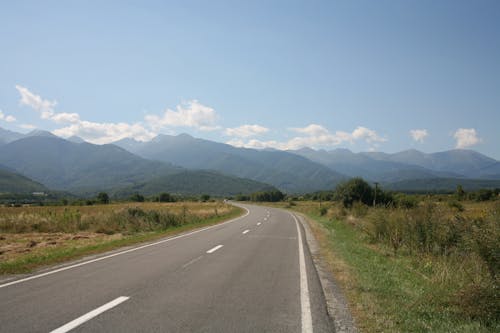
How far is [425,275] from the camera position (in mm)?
9023

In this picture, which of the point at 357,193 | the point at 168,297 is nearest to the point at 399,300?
the point at 168,297

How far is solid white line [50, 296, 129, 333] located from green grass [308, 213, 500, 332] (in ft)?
13.1

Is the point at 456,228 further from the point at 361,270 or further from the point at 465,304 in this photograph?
the point at 465,304

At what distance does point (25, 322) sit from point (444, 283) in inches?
305

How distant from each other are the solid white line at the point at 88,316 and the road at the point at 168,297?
0.01 metres

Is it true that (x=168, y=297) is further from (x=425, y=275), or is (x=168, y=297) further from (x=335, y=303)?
(x=425, y=275)

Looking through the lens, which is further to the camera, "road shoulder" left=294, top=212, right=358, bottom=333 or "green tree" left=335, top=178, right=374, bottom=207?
"green tree" left=335, top=178, right=374, bottom=207

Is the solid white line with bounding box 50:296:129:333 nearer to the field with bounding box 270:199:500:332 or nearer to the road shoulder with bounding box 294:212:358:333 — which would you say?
the road shoulder with bounding box 294:212:358:333

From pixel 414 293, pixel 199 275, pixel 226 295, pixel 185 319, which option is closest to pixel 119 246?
pixel 199 275

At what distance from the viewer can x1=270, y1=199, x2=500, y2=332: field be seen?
515 centimetres

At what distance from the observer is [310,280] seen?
324 inches

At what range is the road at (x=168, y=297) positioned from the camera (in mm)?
4941

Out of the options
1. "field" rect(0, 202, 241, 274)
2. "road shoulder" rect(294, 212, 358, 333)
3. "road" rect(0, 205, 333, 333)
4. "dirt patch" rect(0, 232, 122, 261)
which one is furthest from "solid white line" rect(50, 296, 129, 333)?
"dirt patch" rect(0, 232, 122, 261)

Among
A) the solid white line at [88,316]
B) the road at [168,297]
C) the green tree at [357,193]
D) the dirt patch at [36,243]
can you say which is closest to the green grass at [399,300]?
the road at [168,297]
